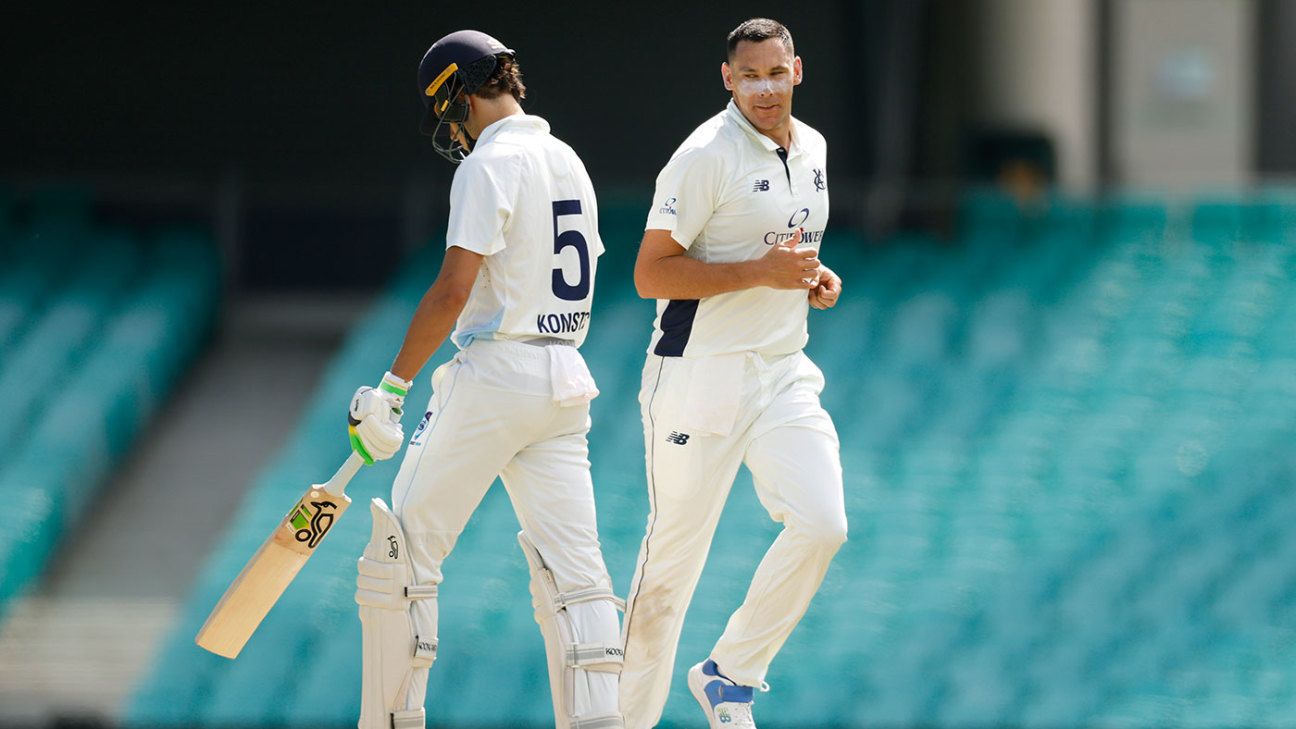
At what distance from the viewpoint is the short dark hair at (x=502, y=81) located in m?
4.98

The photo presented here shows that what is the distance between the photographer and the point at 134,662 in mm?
9844

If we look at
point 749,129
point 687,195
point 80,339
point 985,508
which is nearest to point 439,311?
point 687,195

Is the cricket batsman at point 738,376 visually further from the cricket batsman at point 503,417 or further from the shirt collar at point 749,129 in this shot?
the cricket batsman at point 503,417

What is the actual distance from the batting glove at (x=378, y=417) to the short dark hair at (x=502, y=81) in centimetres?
78

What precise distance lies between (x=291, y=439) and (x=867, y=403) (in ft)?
10.7

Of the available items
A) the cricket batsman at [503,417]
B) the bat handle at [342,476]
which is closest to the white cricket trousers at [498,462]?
the cricket batsman at [503,417]

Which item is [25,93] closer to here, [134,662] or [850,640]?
[134,662]

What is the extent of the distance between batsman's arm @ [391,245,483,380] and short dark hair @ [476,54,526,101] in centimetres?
48

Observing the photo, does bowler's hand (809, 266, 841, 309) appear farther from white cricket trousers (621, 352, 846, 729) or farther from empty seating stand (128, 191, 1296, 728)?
empty seating stand (128, 191, 1296, 728)

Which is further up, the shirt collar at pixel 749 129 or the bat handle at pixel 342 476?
the shirt collar at pixel 749 129

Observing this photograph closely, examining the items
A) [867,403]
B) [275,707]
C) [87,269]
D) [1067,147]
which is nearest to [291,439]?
[87,269]

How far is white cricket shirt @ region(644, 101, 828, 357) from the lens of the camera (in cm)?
508

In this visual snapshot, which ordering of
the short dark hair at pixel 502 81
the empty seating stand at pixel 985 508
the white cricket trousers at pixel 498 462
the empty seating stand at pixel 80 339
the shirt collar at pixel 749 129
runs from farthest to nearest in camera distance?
1. the empty seating stand at pixel 80 339
2. the empty seating stand at pixel 985 508
3. the shirt collar at pixel 749 129
4. the short dark hair at pixel 502 81
5. the white cricket trousers at pixel 498 462

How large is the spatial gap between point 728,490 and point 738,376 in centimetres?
30
